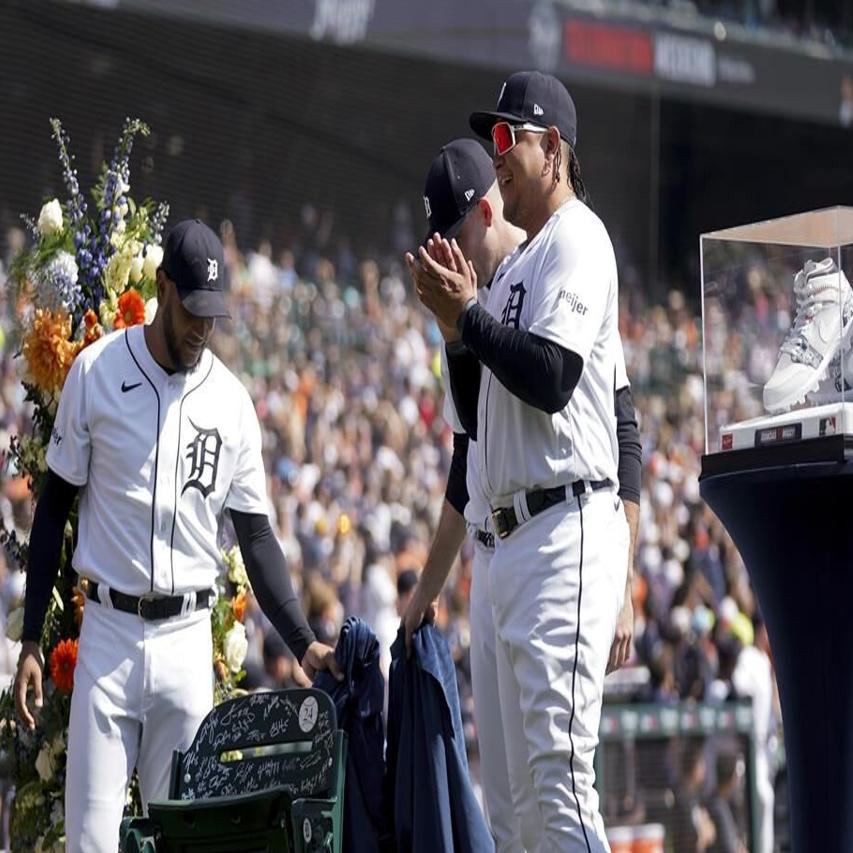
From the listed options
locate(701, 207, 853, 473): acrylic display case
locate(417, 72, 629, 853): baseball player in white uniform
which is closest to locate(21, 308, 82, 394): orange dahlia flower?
locate(417, 72, 629, 853): baseball player in white uniform

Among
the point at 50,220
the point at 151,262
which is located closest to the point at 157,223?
the point at 151,262

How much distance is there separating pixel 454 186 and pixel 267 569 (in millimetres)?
1049

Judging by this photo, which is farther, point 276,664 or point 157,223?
point 276,664

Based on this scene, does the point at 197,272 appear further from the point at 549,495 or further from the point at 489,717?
the point at 489,717

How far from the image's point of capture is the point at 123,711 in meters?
3.92

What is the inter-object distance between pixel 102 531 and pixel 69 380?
39 cm

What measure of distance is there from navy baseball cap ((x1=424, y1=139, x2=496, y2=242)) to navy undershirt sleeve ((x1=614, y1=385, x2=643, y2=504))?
56cm

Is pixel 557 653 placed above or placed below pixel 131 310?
below

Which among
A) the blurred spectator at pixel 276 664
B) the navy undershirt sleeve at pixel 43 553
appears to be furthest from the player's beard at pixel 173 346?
the blurred spectator at pixel 276 664

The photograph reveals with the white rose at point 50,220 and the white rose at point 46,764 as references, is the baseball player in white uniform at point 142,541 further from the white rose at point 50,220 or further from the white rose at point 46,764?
the white rose at point 50,220

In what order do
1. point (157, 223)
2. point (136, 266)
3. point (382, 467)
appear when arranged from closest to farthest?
point (136, 266) < point (157, 223) < point (382, 467)

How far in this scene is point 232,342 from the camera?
567 inches

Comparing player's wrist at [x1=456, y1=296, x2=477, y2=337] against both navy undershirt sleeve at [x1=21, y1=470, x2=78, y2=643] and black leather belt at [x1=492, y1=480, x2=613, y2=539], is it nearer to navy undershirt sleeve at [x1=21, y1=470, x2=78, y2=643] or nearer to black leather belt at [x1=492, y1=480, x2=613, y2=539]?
black leather belt at [x1=492, y1=480, x2=613, y2=539]

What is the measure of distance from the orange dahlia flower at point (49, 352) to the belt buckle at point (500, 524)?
5.31ft
